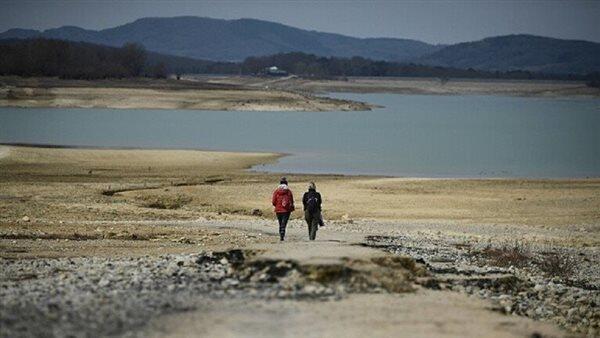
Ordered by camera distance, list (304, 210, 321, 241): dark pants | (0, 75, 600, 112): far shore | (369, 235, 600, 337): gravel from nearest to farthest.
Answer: (369, 235, 600, 337): gravel
(304, 210, 321, 241): dark pants
(0, 75, 600, 112): far shore

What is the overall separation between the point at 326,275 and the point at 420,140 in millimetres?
51032

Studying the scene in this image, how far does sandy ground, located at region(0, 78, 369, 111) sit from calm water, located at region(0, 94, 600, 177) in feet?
16.5

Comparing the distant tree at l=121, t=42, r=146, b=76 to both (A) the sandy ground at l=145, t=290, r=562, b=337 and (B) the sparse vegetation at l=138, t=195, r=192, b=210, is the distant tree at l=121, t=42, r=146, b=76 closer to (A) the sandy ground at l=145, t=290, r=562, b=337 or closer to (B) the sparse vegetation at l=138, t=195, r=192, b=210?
(B) the sparse vegetation at l=138, t=195, r=192, b=210

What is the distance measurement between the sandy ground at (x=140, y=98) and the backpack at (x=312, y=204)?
247 ft

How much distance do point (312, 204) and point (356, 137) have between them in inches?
1821

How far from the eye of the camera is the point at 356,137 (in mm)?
64875

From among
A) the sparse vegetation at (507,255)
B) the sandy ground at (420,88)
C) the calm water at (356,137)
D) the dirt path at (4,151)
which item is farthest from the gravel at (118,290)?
the sandy ground at (420,88)

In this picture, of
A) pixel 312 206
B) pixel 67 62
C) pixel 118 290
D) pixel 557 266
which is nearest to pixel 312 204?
pixel 312 206

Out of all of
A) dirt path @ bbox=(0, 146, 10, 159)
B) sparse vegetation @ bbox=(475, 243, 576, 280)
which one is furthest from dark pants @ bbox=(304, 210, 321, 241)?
dirt path @ bbox=(0, 146, 10, 159)

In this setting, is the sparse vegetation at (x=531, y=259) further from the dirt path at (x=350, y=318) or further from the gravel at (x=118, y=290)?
the gravel at (x=118, y=290)

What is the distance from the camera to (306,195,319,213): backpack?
61.5 ft

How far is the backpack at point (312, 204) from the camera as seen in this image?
18734 mm

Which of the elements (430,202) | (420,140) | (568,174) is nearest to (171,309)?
(430,202)

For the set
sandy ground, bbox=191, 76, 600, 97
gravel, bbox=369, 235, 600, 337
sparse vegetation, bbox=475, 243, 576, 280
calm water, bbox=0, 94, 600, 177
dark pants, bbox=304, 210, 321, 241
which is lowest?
sandy ground, bbox=191, 76, 600, 97
